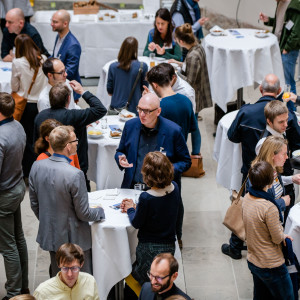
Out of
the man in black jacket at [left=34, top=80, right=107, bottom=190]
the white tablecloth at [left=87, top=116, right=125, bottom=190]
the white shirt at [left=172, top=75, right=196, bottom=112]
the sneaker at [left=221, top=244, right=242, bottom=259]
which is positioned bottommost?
the sneaker at [left=221, top=244, right=242, bottom=259]

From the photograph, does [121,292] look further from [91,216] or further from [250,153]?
[250,153]

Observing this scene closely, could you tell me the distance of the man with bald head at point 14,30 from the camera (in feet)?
22.2

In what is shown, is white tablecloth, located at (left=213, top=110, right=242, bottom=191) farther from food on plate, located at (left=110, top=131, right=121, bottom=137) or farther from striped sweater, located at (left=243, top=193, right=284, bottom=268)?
striped sweater, located at (left=243, top=193, right=284, bottom=268)

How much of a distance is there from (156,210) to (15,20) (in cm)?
399

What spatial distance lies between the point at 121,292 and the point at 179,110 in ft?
4.78

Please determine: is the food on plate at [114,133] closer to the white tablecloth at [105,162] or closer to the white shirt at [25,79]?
the white tablecloth at [105,162]

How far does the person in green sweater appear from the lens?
22.4 feet

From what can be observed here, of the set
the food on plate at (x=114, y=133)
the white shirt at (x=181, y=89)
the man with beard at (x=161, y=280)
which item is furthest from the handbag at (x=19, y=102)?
the man with beard at (x=161, y=280)

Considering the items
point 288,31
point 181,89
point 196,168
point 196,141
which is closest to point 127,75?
point 181,89

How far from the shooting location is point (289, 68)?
7.82 meters

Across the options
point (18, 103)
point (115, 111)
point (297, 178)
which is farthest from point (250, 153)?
point (18, 103)

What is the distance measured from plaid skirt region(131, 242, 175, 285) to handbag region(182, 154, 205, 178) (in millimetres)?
2551

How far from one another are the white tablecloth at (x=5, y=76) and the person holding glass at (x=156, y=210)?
3289mm

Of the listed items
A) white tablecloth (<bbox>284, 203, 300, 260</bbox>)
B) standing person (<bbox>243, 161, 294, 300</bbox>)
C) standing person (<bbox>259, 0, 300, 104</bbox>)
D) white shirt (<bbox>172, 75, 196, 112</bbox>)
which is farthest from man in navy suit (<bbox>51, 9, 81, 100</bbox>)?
standing person (<bbox>243, 161, 294, 300</bbox>)
